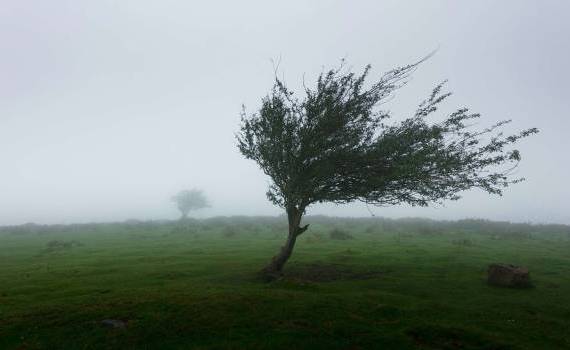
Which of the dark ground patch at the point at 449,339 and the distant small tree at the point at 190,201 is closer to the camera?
the dark ground patch at the point at 449,339

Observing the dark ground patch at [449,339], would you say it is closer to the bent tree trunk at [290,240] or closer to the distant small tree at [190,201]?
the bent tree trunk at [290,240]

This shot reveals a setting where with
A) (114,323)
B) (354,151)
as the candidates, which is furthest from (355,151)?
(114,323)

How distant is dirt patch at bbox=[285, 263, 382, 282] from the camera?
2761 centimetres

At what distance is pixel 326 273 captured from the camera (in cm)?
2934

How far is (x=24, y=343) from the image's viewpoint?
624 inches

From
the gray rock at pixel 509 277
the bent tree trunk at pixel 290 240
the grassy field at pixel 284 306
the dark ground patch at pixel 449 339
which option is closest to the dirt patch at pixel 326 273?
the grassy field at pixel 284 306

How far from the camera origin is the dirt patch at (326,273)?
27609 millimetres

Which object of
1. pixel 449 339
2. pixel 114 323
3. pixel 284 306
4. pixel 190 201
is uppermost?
pixel 190 201

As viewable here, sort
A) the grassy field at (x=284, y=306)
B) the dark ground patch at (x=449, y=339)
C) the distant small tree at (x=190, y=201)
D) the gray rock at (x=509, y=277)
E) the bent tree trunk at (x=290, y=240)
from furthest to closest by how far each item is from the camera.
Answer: the distant small tree at (x=190, y=201), the bent tree trunk at (x=290, y=240), the gray rock at (x=509, y=277), the grassy field at (x=284, y=306), the dark ground patch at (x=449, y=339)

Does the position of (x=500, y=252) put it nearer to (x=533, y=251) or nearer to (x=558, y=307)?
(x=533, y=251)

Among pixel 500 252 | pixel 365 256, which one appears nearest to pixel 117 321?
pixel 365 256

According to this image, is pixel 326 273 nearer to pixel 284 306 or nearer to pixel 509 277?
pixel 284 306

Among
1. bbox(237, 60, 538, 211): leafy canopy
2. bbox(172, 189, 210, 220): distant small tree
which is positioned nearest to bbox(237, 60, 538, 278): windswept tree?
bbox(237, 60, 538, 211): leafy canopy

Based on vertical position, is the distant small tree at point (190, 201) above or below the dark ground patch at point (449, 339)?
above
